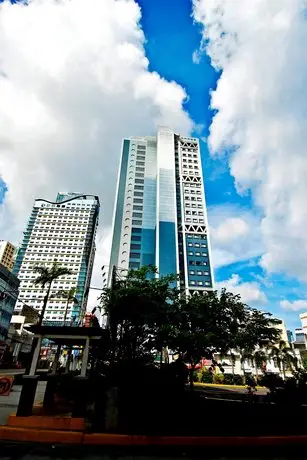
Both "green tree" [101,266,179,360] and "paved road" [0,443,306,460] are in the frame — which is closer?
"paved road" [0,443,306,460]

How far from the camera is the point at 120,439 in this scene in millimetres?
6504

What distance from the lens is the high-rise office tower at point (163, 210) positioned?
93.1 m

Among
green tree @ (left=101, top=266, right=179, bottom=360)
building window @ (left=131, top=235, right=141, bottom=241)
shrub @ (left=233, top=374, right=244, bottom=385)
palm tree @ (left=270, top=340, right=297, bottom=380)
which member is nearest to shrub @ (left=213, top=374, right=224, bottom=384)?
shrub @ (left=233, top=374, right=244, bottom=385)

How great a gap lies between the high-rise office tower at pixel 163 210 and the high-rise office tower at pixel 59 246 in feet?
152

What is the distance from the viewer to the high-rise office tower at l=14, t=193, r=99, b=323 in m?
140

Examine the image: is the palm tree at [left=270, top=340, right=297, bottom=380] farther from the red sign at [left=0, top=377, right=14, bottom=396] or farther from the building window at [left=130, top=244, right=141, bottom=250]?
the building window at [left=130, top=244, right=141, bottom=250]

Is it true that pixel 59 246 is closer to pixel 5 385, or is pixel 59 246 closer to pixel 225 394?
pixel 225 394

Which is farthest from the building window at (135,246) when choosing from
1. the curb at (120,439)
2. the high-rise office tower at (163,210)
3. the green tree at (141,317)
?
the curb at (120,439)

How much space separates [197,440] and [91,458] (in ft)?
8.73

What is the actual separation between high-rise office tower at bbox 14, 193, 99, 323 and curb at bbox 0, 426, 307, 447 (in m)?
135

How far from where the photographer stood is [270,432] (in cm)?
741

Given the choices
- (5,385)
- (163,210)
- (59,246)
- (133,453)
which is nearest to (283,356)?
(5,385)

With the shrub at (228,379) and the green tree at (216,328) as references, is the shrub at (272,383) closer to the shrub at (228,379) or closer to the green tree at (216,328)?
the green tree at (216,328)

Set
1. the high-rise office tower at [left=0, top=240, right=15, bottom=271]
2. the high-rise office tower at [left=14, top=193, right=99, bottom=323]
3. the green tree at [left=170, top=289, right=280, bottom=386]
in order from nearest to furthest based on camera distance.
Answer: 1. the green tree at [left=170, top=289, right=280, bottom=386]
2. the high-rise office tower at [left=0, top=240, right=15, bottom=271]
3. the high-rise office tower at [left=14, top=193, right=99, bottom=323]
